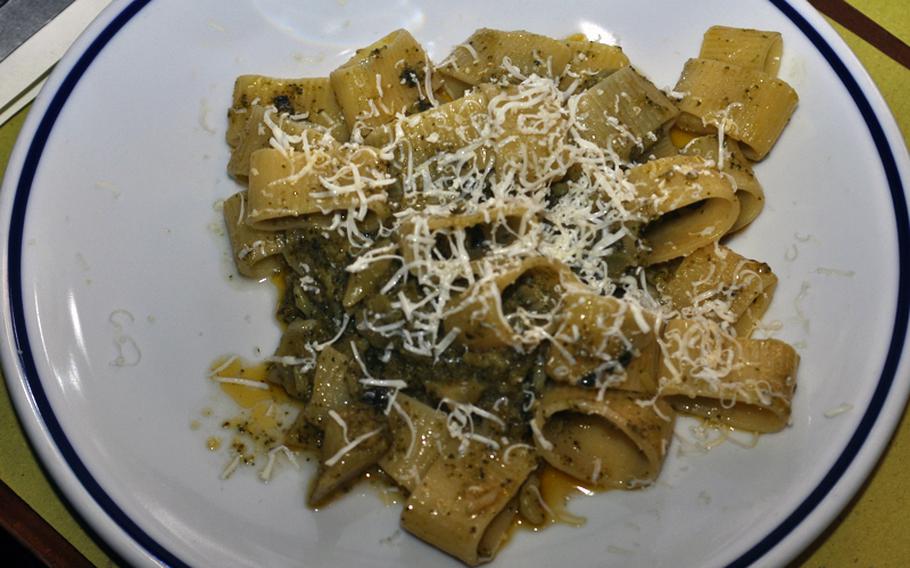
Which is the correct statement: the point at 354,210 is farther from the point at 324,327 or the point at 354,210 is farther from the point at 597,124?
the point at 597,124

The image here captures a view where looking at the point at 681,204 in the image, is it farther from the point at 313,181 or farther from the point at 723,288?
the point at 313,181

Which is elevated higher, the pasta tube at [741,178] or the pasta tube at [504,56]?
the pasta tube at [504,56]

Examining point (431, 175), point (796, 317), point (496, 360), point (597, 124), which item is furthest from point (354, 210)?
point (796, 317)

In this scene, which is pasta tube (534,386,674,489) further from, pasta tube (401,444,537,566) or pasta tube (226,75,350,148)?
pasta tube (226,75,350,148)

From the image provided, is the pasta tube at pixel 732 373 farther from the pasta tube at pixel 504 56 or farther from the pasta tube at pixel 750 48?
the pasta tube at pixel 504 56

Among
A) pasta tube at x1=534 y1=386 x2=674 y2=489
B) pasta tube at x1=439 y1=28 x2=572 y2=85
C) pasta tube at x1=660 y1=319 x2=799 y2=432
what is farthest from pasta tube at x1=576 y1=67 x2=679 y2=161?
pasta tube at x1=534 y1=386 x2=674 y2=489

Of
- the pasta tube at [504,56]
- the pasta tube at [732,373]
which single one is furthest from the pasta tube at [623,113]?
the pasta tube at [732,373]

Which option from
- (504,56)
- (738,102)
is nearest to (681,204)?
(738,102)
